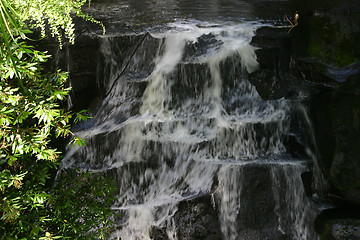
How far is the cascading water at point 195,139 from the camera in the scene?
16.6 feet

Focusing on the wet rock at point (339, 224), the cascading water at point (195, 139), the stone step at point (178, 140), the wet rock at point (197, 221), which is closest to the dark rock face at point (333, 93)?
the wet rock at point (339, 224)

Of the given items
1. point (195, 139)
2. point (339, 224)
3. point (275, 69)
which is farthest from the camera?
point (195, 139)

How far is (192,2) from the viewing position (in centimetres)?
754

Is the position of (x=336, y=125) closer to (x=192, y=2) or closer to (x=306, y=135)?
(x=306, y=135)

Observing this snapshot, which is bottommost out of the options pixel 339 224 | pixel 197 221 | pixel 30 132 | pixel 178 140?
pixel 197 221

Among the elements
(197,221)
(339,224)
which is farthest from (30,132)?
(339,224)

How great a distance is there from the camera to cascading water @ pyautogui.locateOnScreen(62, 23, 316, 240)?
199 inches

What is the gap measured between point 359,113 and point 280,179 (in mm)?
1318

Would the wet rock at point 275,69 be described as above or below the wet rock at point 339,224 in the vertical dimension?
above

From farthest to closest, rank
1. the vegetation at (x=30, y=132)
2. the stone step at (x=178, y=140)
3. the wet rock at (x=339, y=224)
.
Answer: the stone step at (x=178, y=140)
the wet rock at (x=339, y=224)
the vegetation at (x=30, y=132)

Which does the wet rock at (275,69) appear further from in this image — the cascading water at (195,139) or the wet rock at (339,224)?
the wet rock at (339,224)

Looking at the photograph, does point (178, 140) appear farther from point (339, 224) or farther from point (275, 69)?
point (339, 224)

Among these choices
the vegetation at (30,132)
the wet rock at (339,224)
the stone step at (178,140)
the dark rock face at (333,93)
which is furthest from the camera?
the stone step at (178,140)

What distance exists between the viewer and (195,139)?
18.3 ft
